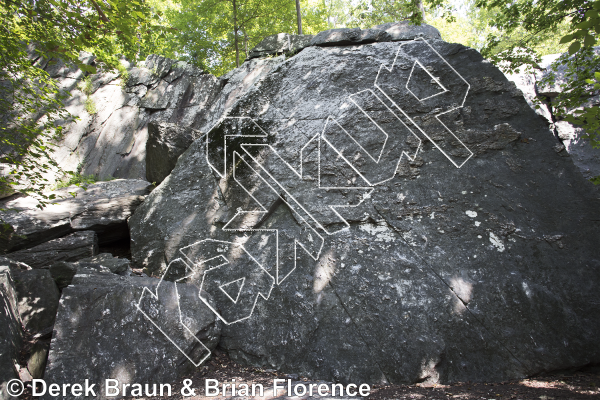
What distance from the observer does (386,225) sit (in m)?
3.45

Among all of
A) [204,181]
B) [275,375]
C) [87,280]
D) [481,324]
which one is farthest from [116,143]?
[481,324]

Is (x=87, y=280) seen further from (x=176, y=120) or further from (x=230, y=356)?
(x=176, y=120)

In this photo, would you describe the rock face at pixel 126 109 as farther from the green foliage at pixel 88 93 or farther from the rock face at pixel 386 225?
the rock face at pixel 386 225

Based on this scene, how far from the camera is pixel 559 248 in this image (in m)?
3.08

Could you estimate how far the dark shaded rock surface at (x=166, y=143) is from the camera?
4879 millimetres

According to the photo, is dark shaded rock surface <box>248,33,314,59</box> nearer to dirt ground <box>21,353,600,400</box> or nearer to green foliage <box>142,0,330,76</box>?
green foliage <box>142,0,330,76</box>

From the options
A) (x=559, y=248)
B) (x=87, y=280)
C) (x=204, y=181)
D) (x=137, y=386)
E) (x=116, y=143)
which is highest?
(x=116, y=143)

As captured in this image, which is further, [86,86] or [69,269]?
[86,86]


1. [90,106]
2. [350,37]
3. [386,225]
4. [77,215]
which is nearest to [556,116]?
[350,37]

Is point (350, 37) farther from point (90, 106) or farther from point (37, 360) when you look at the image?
point (90, 106)

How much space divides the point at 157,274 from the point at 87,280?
95 cm

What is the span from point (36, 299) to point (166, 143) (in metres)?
2.55

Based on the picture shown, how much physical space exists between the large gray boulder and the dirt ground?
0.81ft
